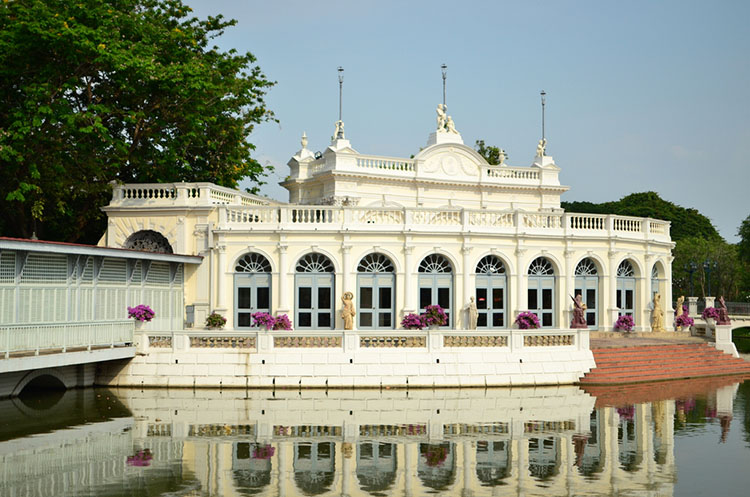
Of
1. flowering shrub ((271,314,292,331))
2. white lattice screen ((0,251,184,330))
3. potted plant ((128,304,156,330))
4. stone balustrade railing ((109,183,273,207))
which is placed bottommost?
flowering shrub ((271,314,292,331))

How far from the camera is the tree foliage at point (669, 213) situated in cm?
8281

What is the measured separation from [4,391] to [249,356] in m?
6.86

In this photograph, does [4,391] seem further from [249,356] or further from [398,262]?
[398,262]

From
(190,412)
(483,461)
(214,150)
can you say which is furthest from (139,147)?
(483,461)

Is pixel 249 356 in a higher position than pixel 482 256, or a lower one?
lower

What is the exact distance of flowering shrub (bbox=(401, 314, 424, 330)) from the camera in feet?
93.6

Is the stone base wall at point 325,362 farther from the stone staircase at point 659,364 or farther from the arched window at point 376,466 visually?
the arched window at point 376,466

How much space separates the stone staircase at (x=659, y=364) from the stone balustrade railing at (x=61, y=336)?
14.7 meters

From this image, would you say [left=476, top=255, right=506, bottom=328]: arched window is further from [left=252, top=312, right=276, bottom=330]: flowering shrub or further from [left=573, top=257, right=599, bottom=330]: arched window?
[left=252, top=312, right=276, bottom=330]: flowering shrub

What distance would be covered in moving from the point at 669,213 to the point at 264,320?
6611 cm

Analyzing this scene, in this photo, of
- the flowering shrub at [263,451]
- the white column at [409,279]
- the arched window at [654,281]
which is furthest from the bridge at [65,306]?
the arched window at [654,281]

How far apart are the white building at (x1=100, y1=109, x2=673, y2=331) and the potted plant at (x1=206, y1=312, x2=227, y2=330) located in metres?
0.83

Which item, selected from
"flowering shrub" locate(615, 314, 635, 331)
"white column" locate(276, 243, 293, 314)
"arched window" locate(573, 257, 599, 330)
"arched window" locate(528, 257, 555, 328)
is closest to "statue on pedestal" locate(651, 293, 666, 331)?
"flowering shrub" locate(615, 314, 635, 331)

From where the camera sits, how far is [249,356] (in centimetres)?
2539
